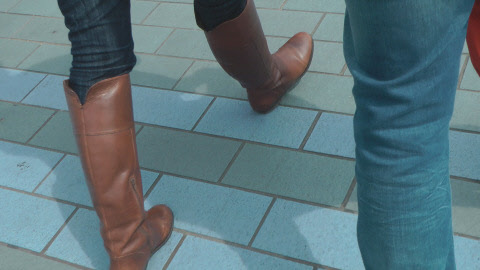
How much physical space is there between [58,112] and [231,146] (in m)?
0.81

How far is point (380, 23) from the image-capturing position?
32.3 inches

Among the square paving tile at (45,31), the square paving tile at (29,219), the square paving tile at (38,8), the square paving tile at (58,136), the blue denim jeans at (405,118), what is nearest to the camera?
the blue denim jeans at (405,118)

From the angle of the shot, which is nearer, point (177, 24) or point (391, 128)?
point (391, 128)

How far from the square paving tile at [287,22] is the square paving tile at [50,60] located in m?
0.94

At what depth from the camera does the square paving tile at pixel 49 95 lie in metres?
2.50

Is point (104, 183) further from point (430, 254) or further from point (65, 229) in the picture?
point (430, 254)

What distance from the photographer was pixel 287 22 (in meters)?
2.72

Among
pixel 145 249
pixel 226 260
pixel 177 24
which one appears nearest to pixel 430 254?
pixel 226 260

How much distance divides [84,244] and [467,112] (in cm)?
136

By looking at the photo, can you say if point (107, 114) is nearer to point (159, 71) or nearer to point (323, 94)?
point (323, 94)

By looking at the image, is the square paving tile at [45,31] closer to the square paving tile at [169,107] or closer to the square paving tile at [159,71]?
the square paving tile at [159,71]

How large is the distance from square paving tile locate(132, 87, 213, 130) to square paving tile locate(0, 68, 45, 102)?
53cm

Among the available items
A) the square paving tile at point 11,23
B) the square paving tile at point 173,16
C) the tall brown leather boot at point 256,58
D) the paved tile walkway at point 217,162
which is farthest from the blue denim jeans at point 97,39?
the square paving tile at point 11,23

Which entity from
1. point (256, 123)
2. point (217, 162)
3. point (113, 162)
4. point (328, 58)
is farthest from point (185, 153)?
point (328, 58)
